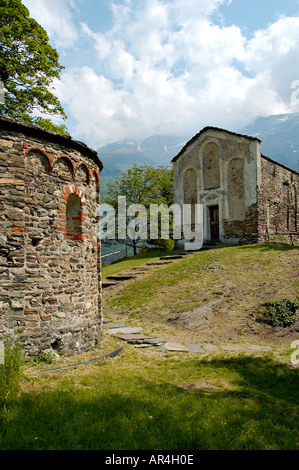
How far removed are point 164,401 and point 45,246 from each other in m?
3.59

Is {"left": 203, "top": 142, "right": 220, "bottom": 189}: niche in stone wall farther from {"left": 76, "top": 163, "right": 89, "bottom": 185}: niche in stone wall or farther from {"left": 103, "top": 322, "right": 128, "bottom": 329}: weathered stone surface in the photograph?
{"left": 76, "top": 163, "right": 89, "bottom": 185}: niche in stone wall

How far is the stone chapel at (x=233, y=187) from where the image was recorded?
711 inches

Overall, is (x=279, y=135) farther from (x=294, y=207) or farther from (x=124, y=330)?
(x=124, y=330)

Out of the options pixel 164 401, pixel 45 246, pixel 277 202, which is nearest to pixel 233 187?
pixel 277 202

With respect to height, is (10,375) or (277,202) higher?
(277,202)

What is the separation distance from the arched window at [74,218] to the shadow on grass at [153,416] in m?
3.03

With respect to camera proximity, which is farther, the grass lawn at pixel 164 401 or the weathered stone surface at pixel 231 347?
the weathered stone surface at pixel 231 347

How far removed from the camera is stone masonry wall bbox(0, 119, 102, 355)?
213 inches

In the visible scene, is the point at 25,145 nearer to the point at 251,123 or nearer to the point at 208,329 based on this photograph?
the point at 208,329

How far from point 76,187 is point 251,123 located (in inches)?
8097

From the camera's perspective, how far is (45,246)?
19.4ft

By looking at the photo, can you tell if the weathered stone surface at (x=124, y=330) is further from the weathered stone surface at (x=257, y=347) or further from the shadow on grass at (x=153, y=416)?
the shadow on grass at (x=153, y=416)

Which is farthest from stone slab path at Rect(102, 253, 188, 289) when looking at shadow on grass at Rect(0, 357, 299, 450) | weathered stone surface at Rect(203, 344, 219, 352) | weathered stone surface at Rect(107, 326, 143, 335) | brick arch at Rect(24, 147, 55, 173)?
shadow on grass at Rect(0, 357, 299, 450)

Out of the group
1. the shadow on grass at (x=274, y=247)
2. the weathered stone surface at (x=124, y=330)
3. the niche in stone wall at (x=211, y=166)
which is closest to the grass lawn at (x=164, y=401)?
the weathered stone surface at (x=124, y=330)
